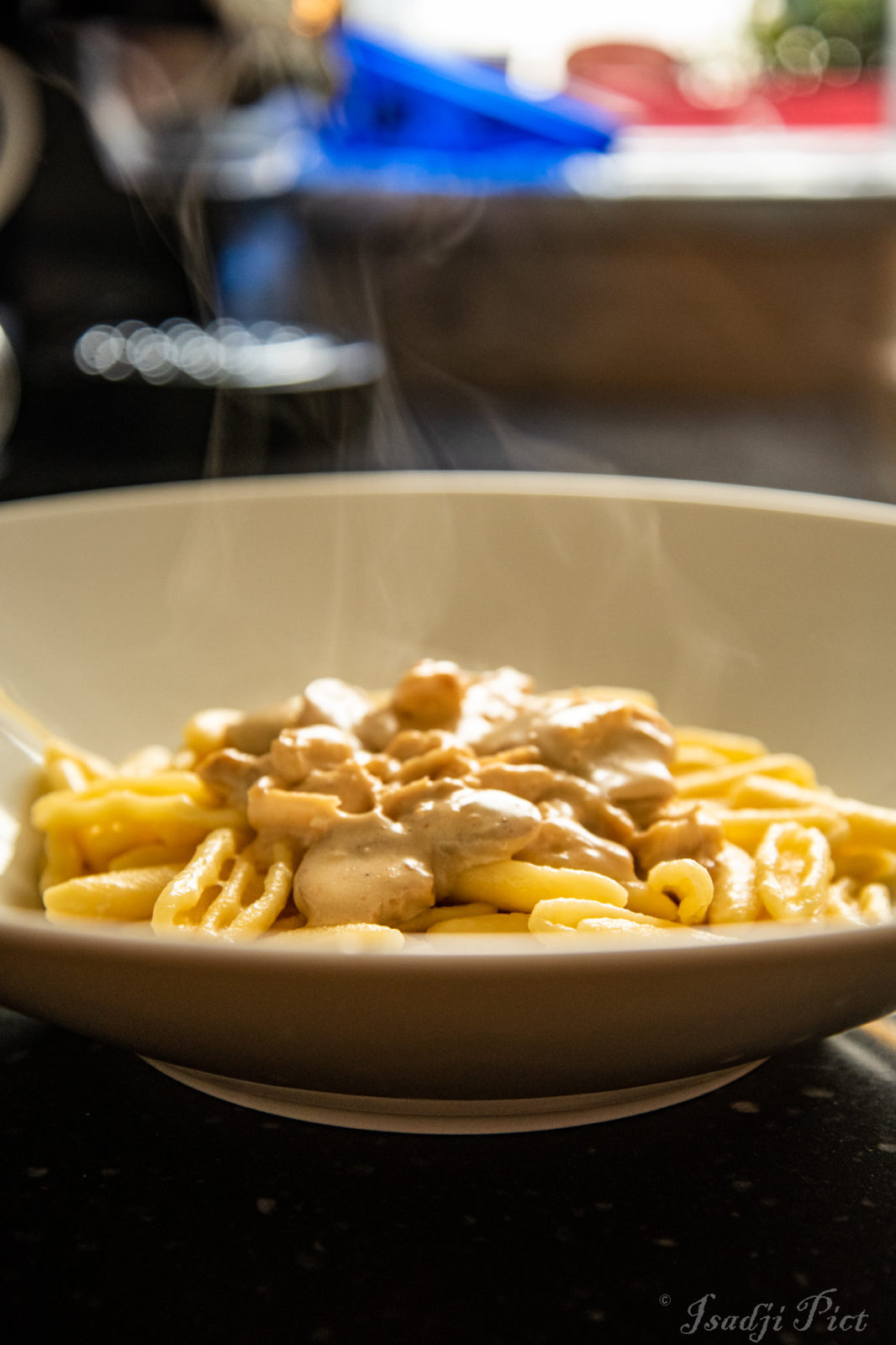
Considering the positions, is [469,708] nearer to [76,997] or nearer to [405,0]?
[76,997]

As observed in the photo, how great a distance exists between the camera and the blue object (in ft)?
11.8

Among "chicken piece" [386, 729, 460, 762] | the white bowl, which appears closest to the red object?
the white bowl

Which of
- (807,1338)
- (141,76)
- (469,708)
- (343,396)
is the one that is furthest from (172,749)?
(141,76)

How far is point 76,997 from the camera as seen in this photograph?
473mm

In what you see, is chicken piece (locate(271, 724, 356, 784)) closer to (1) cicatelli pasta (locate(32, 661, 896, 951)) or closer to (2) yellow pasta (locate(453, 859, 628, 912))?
(1) cicatelli pasta (locate(32, 661, 896, 951))

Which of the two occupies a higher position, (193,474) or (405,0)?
(405,0)

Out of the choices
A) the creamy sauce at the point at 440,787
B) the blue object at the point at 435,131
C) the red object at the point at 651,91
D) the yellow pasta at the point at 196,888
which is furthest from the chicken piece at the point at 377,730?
the red object at the point at 651,91

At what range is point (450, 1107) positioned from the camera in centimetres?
56

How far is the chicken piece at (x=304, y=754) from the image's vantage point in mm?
764

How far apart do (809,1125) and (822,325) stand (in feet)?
12.3

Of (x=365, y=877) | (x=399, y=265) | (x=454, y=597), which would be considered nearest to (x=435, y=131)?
(x=399, y=265)

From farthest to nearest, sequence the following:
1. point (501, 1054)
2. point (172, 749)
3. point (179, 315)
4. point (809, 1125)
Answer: point (179, 315) < point (172, 749) < point (809, 1125) < point (501, 1054)

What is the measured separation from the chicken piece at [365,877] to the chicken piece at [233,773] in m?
0.11

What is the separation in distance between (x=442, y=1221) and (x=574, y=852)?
239 millimetres
